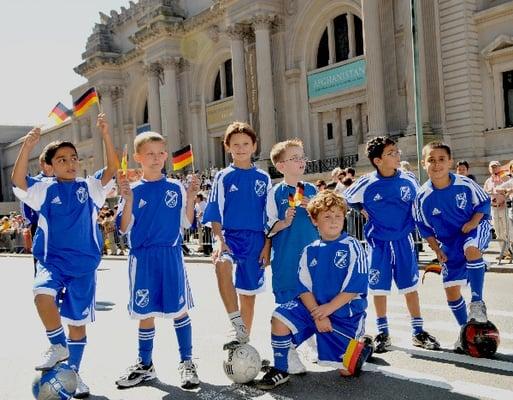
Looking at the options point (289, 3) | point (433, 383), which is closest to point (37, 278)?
point (433, 383)

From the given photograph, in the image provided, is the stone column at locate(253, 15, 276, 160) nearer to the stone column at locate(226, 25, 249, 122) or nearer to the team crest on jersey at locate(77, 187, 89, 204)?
the stone column at locate(226, 25, 249, 122)

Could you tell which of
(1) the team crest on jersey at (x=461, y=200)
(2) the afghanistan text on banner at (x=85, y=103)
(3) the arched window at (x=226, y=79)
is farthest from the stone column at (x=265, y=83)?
(1) the team crest on jersey at (x=461, y=200)

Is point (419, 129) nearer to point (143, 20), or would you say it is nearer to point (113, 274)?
point (113, 274)

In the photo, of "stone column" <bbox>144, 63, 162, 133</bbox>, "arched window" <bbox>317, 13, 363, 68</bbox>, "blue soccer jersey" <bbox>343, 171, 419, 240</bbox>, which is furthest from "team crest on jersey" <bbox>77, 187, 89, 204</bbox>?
"stone column" <bbox>144, 63, 162, 133</bbox>

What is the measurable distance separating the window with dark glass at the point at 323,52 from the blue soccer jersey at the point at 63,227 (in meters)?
26.3

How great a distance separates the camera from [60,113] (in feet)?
22.1

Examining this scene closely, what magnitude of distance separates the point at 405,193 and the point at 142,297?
9.12 feet

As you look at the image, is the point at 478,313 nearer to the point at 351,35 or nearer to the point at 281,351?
the point at 281,351

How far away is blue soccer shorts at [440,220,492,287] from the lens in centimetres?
603

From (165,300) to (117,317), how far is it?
14.3 ft

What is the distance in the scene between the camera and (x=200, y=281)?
44.3 ft

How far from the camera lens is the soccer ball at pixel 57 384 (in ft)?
15.4

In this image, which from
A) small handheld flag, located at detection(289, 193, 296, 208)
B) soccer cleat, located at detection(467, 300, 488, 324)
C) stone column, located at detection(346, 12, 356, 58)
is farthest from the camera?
stone column, located at detection(346, 12, 356, 58)

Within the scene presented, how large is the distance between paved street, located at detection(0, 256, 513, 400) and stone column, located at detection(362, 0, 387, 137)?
14.9 m
